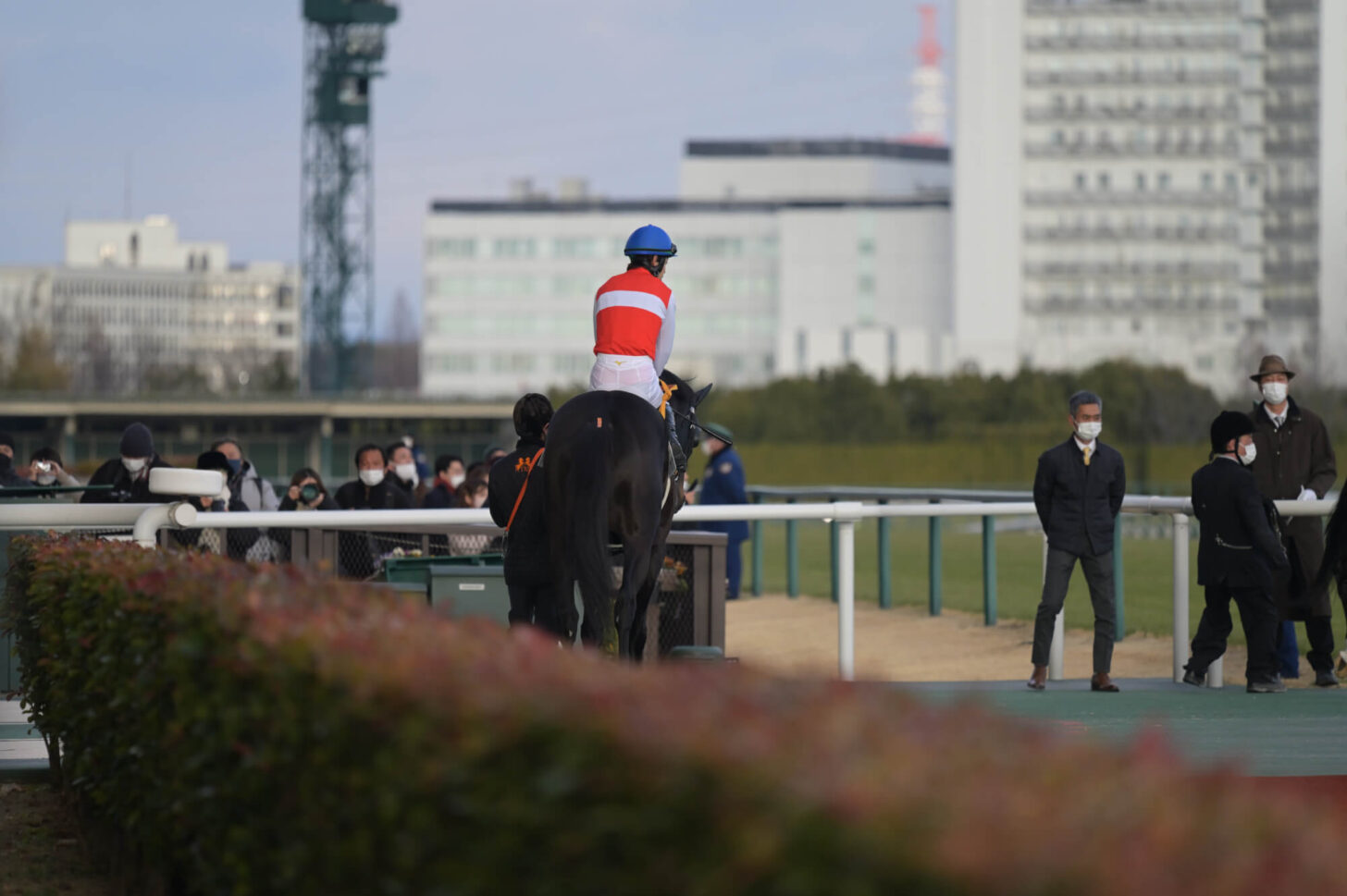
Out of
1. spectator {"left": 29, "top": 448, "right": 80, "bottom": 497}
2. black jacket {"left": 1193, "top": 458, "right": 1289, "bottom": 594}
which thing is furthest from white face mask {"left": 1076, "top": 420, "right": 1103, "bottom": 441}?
spectator {"left": 29, "top": 448, "right": 80, "bottom": 497}

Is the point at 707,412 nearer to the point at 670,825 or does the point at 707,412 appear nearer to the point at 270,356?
the point at 270,356

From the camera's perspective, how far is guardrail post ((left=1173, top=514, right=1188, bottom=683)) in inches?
389

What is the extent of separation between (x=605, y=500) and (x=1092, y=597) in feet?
11.7

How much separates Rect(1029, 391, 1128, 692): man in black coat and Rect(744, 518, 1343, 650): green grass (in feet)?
6.36

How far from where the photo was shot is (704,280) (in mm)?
100750

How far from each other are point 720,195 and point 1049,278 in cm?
2626

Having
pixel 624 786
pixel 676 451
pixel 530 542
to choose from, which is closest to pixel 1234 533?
pixel 676 451

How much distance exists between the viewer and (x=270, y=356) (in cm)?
12875

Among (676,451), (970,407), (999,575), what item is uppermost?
(676,451)

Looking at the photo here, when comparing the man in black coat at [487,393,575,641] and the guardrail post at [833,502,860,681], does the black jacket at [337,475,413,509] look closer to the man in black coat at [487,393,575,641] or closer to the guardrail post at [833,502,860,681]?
the guardrail post at [833,502,860,681]

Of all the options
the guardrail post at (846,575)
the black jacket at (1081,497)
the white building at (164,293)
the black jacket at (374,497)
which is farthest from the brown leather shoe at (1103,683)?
the white building at (164,293)

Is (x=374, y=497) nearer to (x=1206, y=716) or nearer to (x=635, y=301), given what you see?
(x=635, y=301)

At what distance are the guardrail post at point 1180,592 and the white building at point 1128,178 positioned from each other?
→ 80549 mm

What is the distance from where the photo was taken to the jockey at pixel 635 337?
746cm
